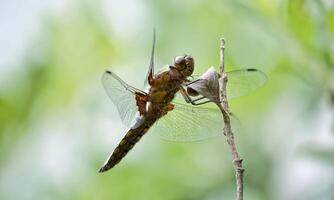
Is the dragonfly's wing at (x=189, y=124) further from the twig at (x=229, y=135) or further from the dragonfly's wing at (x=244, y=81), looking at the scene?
the twig at (x=229, y=135)

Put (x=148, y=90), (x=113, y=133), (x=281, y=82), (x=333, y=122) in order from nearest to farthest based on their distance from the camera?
(x=148, y=90), (x=333, y=122), (x=281, y=82), (x=113, y=133)

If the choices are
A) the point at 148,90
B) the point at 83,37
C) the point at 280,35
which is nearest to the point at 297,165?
the point at 280,35

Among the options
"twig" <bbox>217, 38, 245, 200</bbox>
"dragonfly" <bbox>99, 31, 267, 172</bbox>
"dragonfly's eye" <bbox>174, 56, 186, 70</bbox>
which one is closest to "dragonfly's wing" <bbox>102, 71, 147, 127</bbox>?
"dragonfly" <bbox>99, 31, 267, 172</bbox>

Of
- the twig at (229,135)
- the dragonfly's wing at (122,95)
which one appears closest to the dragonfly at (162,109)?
the dragonfly's wing at (122,95)

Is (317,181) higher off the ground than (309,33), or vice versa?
(309,33)

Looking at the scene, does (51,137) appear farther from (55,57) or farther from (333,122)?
(333,122)

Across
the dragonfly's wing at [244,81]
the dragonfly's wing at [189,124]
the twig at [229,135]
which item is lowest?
the twig at [229,135]

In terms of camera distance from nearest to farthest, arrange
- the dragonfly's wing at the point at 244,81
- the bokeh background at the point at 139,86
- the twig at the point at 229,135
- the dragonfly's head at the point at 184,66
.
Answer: the twig at the point at 229,135
the dragonfly's wing at the point at 244,81
the dragonfly's head at the point at 184,66
the bokeh background at the point at 139,86
